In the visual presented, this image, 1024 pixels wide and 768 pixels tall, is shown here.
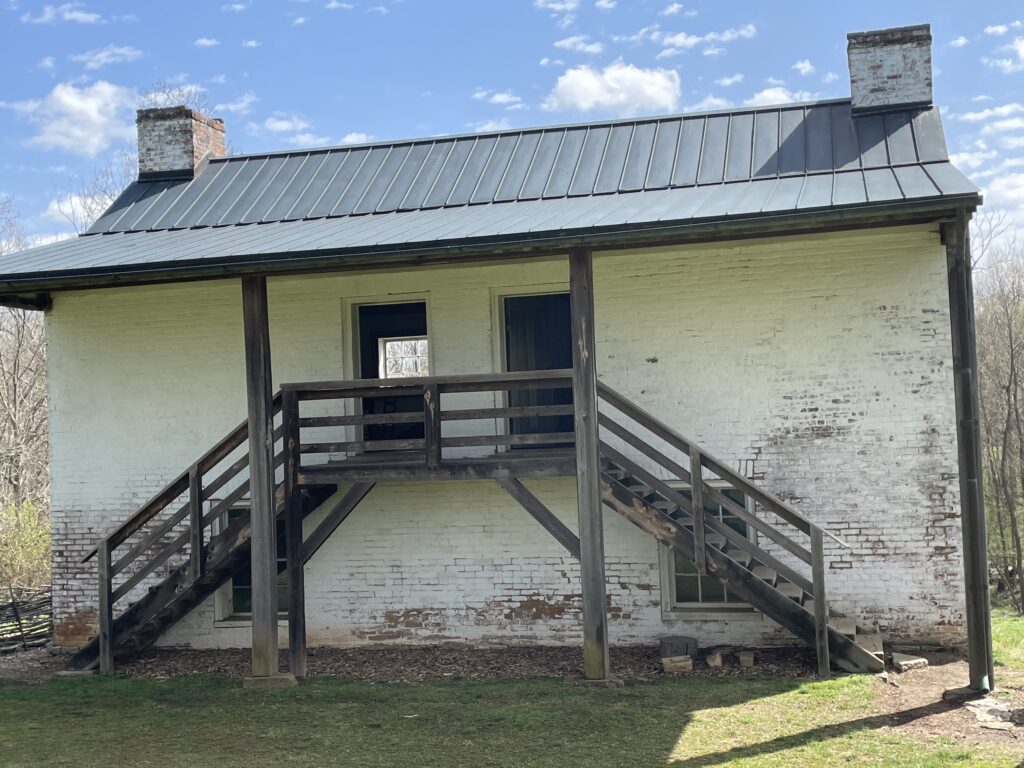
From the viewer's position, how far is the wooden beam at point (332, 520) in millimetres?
9492

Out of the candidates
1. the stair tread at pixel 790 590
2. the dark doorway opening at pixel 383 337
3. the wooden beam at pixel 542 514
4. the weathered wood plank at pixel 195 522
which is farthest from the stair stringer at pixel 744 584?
the weathered wood plank at pixel 195 522

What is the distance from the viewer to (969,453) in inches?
319

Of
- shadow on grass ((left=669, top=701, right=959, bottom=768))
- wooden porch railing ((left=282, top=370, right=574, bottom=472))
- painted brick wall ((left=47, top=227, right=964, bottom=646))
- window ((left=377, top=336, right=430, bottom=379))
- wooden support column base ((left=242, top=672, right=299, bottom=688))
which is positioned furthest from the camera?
window ((left=377, top=336, right=430, bottom=379))

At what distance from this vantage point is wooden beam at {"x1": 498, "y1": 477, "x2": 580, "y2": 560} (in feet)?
29.6

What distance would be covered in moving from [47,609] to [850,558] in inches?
411

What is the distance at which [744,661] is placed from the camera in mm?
9422

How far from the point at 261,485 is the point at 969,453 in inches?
237

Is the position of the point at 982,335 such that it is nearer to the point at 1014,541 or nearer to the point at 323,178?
the point at 1014,541

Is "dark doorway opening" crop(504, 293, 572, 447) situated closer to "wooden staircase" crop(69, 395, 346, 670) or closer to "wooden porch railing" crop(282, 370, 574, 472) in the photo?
"wooden porch railing" crop(282, 370, 574, 472)

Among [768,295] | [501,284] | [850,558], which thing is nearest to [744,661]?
[850,558]

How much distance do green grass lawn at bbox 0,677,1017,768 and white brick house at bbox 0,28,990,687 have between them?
2.24 feet

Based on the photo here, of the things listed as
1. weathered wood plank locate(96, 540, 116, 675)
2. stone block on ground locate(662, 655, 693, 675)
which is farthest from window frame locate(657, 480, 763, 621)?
weathered wood plank locate(96, 540, 116, 675)

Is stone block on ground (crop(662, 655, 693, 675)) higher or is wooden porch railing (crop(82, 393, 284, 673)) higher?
wooden porch railing (crop(82, 393, 284, 673))

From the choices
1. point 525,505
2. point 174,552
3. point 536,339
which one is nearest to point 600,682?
point 525,505
